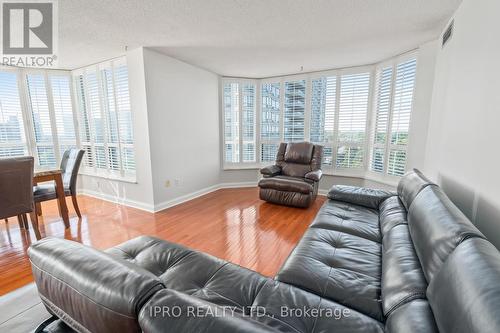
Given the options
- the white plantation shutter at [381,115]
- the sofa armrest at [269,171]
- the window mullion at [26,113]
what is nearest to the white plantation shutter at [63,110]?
the window mullion at [26,113]

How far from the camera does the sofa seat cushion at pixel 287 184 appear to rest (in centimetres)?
330

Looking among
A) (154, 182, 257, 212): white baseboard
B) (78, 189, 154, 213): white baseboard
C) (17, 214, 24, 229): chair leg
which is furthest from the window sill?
(17, 214, 24, 229): chair leg

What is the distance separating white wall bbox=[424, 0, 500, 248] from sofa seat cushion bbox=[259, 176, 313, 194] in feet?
5.01

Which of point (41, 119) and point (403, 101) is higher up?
point (403, 101)

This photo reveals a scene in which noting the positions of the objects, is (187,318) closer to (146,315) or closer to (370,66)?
(146,315)

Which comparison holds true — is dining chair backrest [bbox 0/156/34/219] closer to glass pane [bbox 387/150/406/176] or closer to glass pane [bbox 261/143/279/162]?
glass pane [bbox 261/143/279/162]

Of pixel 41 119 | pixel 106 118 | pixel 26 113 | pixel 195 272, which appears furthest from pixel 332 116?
pixel 26 113

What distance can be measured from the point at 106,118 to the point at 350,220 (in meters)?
3.95

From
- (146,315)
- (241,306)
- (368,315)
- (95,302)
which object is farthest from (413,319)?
(95,302)

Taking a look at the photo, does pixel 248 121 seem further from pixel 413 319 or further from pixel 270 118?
pixel 413 319

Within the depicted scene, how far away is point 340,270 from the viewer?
4.03 ft

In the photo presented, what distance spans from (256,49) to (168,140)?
1.88 meters

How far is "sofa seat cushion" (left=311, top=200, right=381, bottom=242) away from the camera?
5.50 feet

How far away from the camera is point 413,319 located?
2.41 feet
